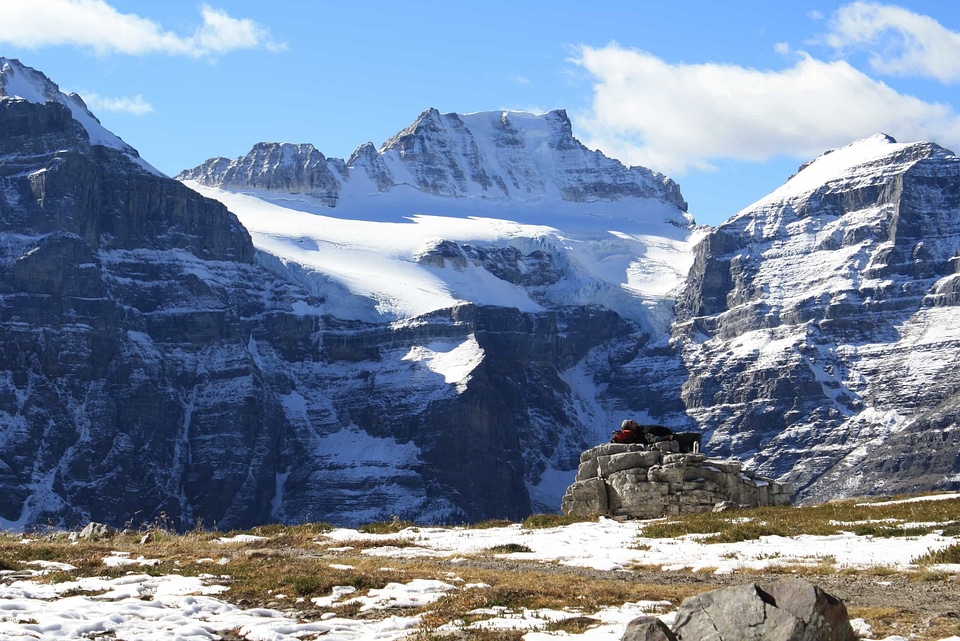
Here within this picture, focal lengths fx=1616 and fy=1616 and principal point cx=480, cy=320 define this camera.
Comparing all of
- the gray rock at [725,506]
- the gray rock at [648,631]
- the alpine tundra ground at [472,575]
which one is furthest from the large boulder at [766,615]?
the gray rock at [725,506]

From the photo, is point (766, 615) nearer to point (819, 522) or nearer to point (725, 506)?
point (819, 522)

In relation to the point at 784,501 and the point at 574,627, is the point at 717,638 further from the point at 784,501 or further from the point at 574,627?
the point at 784,501

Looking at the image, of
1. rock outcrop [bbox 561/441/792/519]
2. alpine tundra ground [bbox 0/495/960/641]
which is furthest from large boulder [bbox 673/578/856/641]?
rock outcrop [bbox 561/441/792/519]

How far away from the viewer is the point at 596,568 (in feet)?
126

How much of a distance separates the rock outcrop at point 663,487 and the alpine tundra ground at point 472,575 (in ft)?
15.3

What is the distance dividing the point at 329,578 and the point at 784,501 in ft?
87.2

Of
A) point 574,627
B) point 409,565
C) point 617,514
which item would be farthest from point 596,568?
point 617,514

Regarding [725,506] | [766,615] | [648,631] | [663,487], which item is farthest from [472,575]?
[663,487]

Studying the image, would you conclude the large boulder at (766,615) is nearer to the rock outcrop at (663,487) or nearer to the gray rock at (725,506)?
the gray rock at (725,506)

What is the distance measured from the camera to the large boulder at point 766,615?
23875mm

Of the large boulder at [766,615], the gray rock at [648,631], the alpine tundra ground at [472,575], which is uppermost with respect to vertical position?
the large boulder at [766,615]

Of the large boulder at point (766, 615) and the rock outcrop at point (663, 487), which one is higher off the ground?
the large boulder at point (766, 615)

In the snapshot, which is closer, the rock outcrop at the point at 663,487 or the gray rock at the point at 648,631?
the gray rock at the point at 648,631

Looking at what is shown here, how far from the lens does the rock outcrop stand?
53.7m
